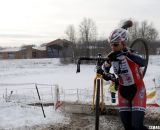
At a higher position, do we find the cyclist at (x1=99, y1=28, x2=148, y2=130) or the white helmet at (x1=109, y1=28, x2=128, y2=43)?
the white helmet at (x1=109, y1=28, x2=128, y2=43)

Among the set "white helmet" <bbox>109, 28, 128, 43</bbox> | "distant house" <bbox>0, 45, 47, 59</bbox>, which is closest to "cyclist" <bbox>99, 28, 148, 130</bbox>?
"white helmet" <bbox>109, 28, 128, 43</bbox>

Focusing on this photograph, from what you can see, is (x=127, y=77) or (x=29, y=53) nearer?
(x=127, y=77)

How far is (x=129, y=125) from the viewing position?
496 cm

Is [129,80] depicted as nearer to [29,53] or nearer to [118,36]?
[118,36]

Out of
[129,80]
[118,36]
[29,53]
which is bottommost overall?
[29,53]

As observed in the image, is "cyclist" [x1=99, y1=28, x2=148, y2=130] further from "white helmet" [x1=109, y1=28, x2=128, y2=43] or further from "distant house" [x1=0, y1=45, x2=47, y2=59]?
"distant house" [x1=0, y1=45, x2=47, y2=59]

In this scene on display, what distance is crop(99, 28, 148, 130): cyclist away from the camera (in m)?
4.85

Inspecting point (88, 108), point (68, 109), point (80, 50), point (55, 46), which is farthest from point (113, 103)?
point (55, 46)

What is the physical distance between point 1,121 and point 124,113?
4963 millimetres

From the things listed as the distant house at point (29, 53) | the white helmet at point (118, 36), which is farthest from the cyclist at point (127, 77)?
the distant house at point (29, 53)

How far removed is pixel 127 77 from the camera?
16.4ft

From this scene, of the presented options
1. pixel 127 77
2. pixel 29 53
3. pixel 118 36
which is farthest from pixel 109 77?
pixel 29 53

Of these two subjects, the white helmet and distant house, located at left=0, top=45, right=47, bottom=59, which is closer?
the white helmet

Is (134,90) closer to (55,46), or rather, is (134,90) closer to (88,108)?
(88,108)
